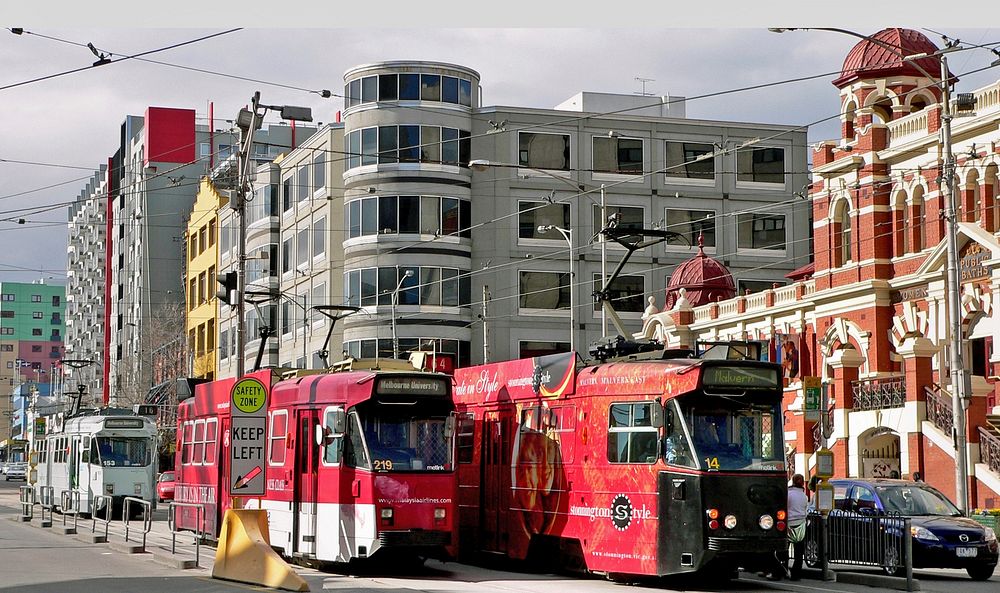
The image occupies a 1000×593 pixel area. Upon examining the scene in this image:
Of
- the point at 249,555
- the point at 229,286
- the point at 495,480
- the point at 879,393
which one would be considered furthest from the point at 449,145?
the point at 249,555

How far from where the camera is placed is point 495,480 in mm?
23453

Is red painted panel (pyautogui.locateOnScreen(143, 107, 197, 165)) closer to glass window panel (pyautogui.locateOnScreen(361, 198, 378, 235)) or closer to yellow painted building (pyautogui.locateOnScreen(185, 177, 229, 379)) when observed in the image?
yellow painted building (pyautogui.locateOnScreen(185, 177, 229, 379))

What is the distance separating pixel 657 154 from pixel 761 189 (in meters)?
5.09

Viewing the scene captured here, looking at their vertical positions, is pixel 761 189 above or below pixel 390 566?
above

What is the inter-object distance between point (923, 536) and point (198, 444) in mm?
14335

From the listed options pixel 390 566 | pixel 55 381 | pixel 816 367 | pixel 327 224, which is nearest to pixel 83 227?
pixel 55 381

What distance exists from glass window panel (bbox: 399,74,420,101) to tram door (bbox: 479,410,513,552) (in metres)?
37.2

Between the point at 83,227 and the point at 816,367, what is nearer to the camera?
the point at 816,367

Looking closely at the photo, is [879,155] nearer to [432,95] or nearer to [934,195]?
[934,195]

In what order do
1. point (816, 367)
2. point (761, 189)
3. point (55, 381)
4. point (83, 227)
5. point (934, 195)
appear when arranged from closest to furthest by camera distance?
point (934, 195)
point (816, 367)
point (761, 189)
point (83, 227)
point (55, 381)

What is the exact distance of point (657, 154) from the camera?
206 ft

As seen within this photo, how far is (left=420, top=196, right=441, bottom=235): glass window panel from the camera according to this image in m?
60.2

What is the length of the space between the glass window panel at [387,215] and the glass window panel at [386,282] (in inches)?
66.5

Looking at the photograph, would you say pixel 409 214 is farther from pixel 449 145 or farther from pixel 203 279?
pixel 203 279
